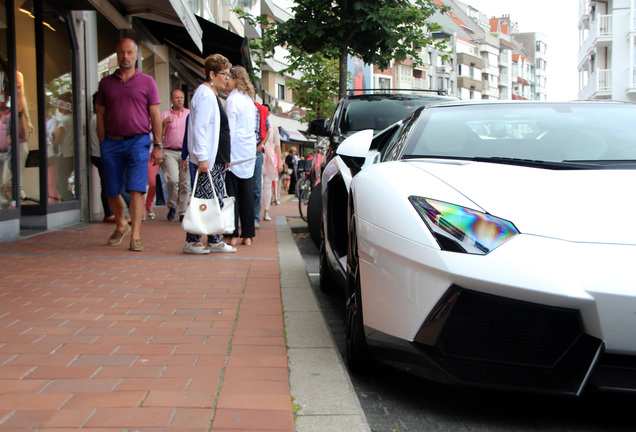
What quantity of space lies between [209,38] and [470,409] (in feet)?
42.2

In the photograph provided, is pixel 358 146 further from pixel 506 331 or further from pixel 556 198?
pixel 506 331

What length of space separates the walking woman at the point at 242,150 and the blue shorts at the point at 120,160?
1.06 metres

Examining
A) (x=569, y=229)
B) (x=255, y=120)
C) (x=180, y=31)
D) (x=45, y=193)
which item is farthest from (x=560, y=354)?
(x=180, y=31)

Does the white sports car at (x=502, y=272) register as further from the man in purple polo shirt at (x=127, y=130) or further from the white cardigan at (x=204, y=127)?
the man in purple polo shirt at (x=127, y=130)

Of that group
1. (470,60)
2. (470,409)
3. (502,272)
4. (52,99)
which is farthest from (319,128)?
(470,60)

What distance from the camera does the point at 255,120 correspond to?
329 inches

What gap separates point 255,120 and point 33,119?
112 inches

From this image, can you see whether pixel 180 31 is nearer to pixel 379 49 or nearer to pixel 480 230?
pixel 379 49

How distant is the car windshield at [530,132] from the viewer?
329cm

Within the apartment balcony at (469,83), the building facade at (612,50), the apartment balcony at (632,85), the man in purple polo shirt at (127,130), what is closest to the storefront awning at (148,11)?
the man in purple polo shirt at (127,130)

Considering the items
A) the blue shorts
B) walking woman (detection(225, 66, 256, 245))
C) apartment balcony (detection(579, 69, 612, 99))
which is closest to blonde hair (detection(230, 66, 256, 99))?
walking woman (detection(225, 66, 256, 245))

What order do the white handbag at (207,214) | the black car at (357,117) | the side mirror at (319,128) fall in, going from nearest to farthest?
the white handbag at (207,214)
the black car at (357,117)
the side mirror at (319,128)

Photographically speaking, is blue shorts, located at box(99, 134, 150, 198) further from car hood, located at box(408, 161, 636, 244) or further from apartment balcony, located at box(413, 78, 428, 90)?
apartment balcony, located at box(413, 78, 428, 90)

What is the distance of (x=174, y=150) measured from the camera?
1110cm
